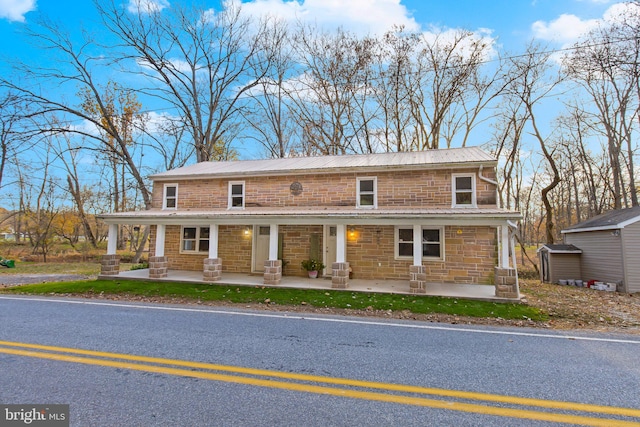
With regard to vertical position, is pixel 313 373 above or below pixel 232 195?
A: below

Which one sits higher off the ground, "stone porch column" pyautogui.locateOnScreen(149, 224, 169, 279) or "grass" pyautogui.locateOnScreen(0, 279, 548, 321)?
"stone porch column" pyautogui.locateOnScreen(149, 224, 169, 279)

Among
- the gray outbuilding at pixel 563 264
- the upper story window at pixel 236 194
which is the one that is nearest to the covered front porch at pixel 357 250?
the upper story window at pixel 236 194

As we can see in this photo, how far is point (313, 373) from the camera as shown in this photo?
362cm

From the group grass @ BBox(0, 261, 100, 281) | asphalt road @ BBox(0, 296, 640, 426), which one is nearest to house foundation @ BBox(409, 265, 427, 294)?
asphalt road @ BBox(0, 296, 640, 426)

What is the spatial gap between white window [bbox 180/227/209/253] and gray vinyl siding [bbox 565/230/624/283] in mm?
17418

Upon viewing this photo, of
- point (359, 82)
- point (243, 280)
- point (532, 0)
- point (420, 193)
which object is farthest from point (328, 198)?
point (359, 82)

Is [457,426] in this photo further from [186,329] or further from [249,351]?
[186,329]

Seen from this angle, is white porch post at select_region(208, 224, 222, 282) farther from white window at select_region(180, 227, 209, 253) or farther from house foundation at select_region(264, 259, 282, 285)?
white window at select_region(180, 227, 209, 253)

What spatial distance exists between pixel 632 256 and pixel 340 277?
38.1 ft

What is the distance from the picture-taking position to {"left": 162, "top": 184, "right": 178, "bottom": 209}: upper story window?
48.3 ft

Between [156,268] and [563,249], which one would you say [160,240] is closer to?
[156,268]

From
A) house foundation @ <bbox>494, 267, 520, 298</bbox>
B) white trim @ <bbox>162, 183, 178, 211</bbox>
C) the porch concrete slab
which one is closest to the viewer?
house foundation @ <bbox>494, 267, 520, 298</bbox>

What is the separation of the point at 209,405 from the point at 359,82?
2299cm

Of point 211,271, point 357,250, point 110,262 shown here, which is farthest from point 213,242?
point 357,250
